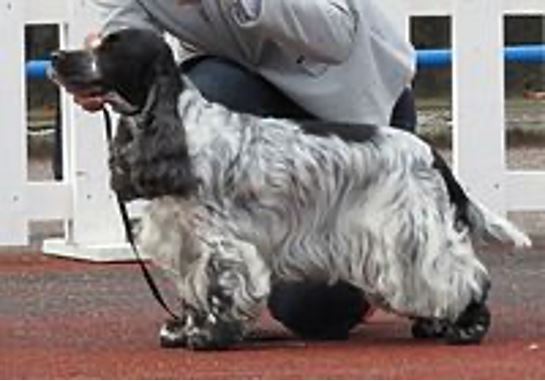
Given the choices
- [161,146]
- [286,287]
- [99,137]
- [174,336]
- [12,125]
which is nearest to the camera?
[161,146]

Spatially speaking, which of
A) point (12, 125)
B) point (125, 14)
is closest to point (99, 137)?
point (12, 125)

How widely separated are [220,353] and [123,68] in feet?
2.92

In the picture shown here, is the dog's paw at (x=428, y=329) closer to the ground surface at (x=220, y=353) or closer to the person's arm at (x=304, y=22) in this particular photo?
the ground surface at (x=220, y=353)

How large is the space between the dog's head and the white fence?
3.48 m

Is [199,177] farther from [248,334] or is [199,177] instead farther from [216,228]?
[248,334]

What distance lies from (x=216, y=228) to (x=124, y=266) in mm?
3460

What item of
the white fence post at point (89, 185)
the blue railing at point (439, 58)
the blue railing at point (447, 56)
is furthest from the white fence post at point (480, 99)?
the blue railing at point (447, 56)

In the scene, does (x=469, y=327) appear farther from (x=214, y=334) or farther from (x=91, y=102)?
(x=91, y=102)

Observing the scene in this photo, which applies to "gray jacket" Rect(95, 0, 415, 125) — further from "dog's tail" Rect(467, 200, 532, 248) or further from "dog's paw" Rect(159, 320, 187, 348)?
"dog's paw" Rect(159, 320, 187, 348)

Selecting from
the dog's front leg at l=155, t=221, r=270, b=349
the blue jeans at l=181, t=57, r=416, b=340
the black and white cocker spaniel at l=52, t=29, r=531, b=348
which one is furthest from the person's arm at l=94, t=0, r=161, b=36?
the dog's front leg at l=155, t=221, r=270, b=349

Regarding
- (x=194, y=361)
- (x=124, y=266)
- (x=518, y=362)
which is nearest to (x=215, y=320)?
(x=194, y=361)

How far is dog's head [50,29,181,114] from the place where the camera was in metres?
6.29

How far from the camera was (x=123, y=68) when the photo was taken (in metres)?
6.30

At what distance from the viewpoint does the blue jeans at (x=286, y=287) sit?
22.5 feet
